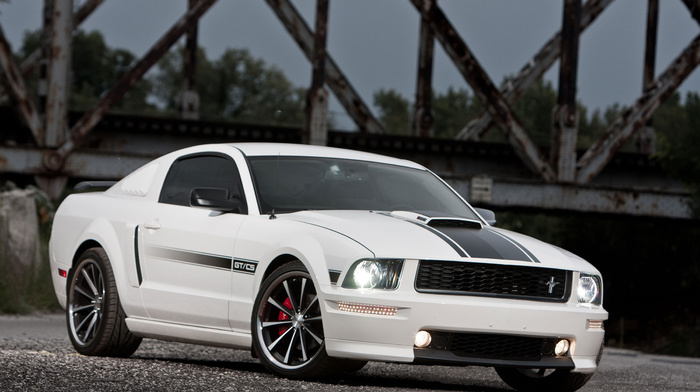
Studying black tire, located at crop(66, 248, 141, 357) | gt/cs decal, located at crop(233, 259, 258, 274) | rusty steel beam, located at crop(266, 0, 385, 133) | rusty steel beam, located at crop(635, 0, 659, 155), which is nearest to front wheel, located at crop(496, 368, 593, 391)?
gt/cs decal, located at crop(233, 259, 258, 274)

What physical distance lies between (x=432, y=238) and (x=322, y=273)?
64cm

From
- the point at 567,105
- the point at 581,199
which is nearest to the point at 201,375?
the point at 581,199

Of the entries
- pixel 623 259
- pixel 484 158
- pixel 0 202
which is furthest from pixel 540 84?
pixel 0 202

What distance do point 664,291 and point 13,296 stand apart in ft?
98.2

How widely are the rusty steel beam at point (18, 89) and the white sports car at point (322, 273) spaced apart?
1341 centimetres

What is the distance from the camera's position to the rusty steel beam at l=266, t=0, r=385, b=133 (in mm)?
25359

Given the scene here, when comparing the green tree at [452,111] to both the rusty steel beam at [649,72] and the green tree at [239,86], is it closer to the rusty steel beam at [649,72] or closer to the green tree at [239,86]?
the green tree at [239,86]

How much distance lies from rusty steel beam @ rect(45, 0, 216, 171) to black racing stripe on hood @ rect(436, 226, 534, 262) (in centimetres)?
1473

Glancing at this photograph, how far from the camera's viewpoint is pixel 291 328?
6.91m

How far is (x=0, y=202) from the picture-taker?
15094 mm

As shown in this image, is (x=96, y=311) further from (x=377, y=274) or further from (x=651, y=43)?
(x=651, y=43)

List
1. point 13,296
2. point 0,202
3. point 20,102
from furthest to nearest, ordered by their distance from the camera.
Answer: point 20,102 → point 0,202 → point 13,296

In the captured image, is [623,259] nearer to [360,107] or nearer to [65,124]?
[360,107]

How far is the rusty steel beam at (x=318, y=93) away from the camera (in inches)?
907
